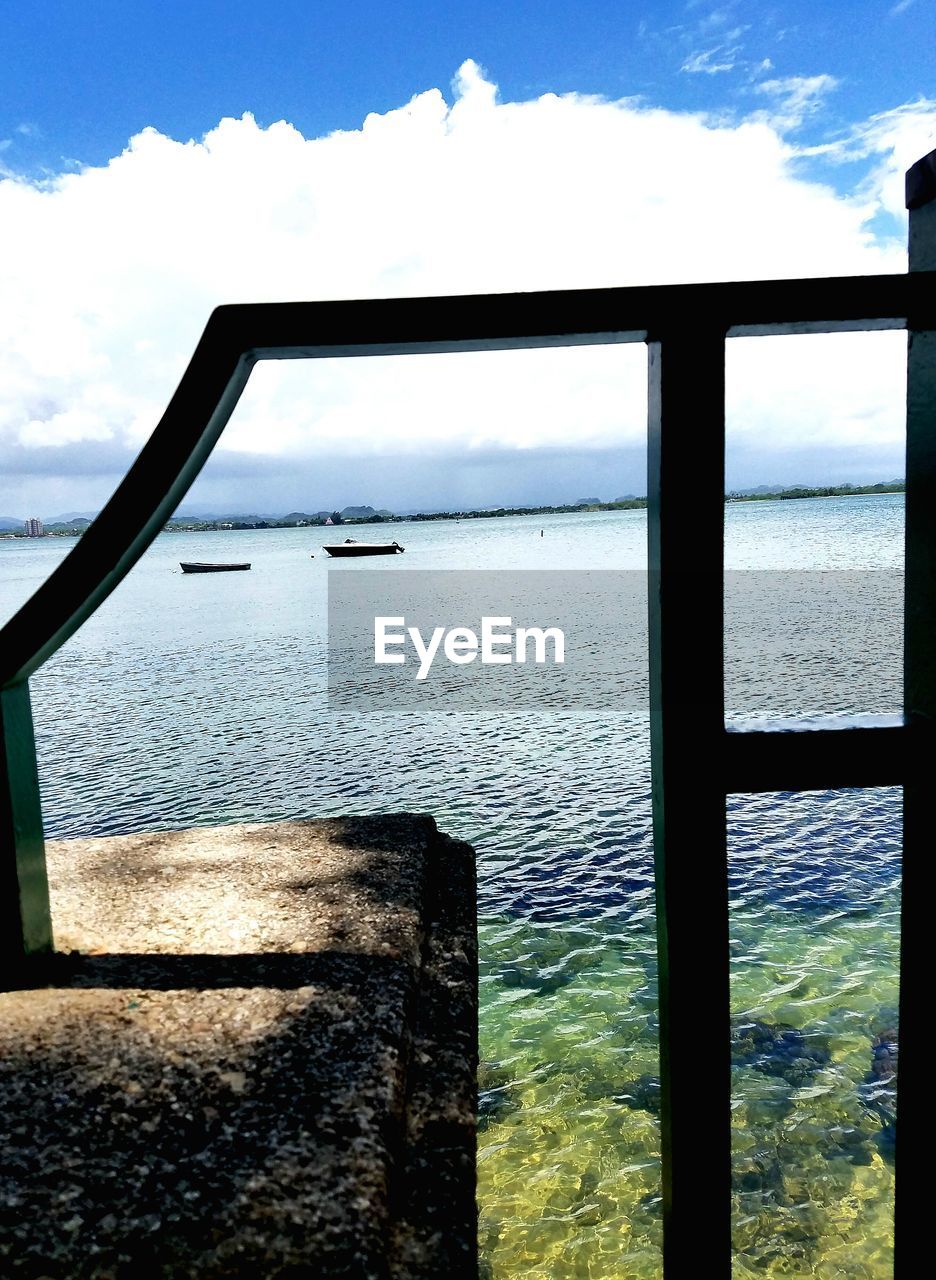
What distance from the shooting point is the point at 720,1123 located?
6.58ft

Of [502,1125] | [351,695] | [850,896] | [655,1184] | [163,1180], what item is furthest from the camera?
[351,695]

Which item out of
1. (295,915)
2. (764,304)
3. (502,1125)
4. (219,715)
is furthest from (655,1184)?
(219,715)

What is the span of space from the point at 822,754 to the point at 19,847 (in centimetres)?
230

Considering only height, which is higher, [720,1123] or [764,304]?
[764,304]

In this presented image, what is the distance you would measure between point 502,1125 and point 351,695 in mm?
12752

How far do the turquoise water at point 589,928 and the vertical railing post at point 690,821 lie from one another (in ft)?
0.33

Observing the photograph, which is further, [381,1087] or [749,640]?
[749,640]

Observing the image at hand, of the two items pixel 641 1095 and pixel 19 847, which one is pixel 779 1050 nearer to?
pixel 641 1095

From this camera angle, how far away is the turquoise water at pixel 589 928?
481 centimetres

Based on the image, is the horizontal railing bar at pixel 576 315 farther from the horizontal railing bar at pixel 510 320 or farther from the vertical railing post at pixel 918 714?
the vertical railing post at pixel 918 714

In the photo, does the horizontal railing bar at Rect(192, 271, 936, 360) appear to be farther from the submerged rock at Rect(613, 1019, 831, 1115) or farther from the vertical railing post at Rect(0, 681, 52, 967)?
the submerged rock at Rect(613, 1019, 831, 1115)

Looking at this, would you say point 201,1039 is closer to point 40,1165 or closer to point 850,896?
point 40,1165

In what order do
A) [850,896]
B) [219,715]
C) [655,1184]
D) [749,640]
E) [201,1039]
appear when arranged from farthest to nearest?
[749,640] → [219,715] → [850,896] → [655,1184] → [201,1039]

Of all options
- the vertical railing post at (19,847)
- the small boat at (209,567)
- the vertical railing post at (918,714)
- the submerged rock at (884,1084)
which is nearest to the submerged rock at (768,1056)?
the submerged rock at (884,1084)
